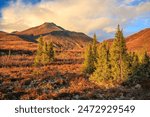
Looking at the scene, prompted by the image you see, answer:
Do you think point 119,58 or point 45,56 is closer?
point 119,58

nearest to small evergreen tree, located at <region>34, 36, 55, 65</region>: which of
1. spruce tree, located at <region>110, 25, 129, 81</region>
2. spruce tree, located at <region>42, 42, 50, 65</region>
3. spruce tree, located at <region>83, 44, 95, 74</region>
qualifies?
spruce tree, located at <region>42, 42, 50, 65</region>

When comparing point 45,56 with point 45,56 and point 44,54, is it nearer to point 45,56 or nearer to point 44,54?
point 45,56

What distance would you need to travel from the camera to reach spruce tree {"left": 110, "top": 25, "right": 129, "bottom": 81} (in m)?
39.3

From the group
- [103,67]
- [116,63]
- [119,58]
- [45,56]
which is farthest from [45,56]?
[116,63]

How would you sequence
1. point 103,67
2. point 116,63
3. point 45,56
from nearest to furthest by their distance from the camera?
point 116,63
point 103,67
point 45,56

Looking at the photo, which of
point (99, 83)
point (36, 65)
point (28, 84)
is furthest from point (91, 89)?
point (36, 65)

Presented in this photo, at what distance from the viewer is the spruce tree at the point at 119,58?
3928 cm

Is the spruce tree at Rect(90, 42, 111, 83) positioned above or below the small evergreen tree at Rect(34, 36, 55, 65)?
below

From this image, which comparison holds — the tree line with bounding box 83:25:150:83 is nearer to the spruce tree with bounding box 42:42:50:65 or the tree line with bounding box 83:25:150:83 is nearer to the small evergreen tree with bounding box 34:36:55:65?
the spruce tree with bounding box 42:42:50:65

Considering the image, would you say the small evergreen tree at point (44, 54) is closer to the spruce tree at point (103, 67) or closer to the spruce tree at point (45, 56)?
the spruce tree at point (45, 56)

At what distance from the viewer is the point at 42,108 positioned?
55.2 ft

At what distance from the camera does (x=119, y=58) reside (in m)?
39.8

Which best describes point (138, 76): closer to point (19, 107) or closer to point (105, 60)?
point (105, 60)

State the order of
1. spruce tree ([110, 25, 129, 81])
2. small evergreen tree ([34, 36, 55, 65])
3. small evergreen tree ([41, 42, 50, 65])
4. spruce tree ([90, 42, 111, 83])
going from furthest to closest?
small evergreen tree ([34, 36, 55, 65]) → small evergreen tree ([41, 42, 50, 65]) → spruce tree ([90, 42, 111, 83]) → spruce tree ([110, 25, 129, 81])
